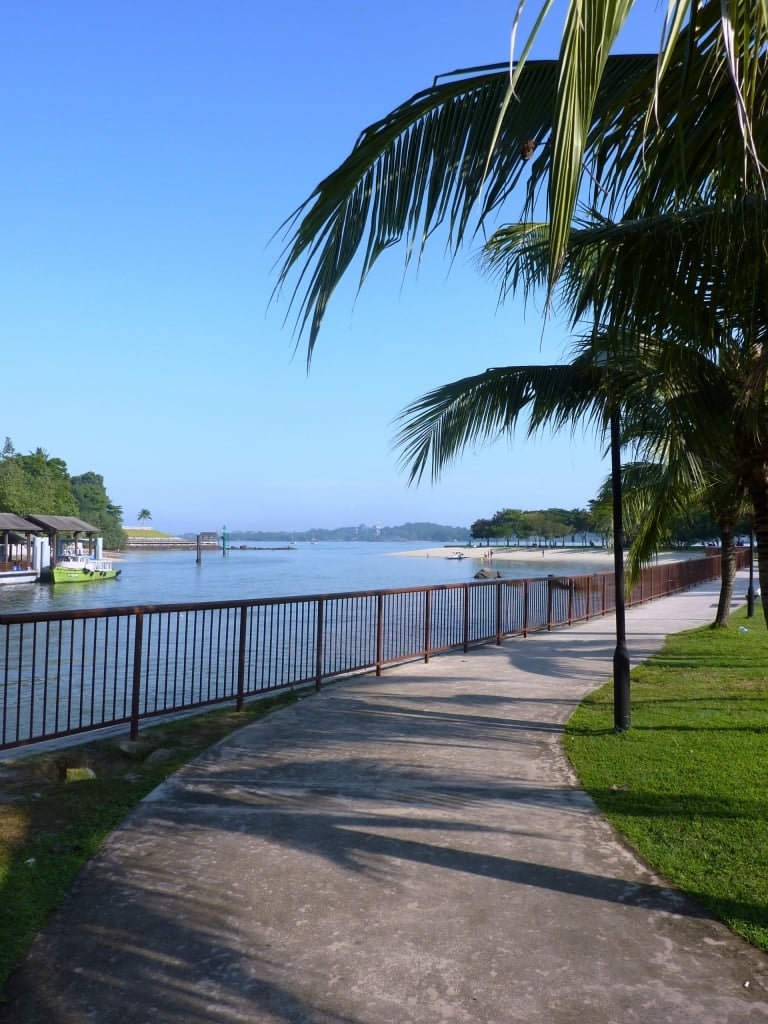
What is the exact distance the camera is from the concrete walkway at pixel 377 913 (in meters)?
3.06

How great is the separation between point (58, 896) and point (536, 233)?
18.0 feet

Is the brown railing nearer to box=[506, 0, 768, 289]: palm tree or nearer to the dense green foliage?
box=[506, 0, 768, 289]: palm tree

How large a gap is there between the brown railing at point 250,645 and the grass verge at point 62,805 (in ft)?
0.85

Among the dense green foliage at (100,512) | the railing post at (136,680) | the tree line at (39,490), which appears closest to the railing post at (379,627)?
the railing post at (136,680)

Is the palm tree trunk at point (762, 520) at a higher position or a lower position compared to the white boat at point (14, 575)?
higher

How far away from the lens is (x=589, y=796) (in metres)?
5.61

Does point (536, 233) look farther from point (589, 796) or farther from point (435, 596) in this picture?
point (435, 596)

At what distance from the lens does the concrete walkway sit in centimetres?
306

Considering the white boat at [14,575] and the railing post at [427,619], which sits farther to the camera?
the white boat at [14,575]

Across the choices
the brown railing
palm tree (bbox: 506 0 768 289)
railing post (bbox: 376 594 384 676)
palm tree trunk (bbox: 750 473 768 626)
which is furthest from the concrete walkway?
railing post (bbox: 376 594 384 676)

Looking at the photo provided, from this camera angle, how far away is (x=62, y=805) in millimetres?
5270

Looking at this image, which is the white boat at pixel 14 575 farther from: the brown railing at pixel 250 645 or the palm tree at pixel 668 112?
the palm tree at pixel 668 112

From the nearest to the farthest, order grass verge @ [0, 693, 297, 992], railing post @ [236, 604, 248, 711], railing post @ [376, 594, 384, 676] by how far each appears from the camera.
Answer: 1. grass verge @ [0, 693, 297, 992]
2. railing post @ [236, 604, 248, 711]
3. railing post @ [376, 594, 384, 676]

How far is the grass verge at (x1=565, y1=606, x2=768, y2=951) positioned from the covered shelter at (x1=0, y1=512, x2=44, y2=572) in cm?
6291
